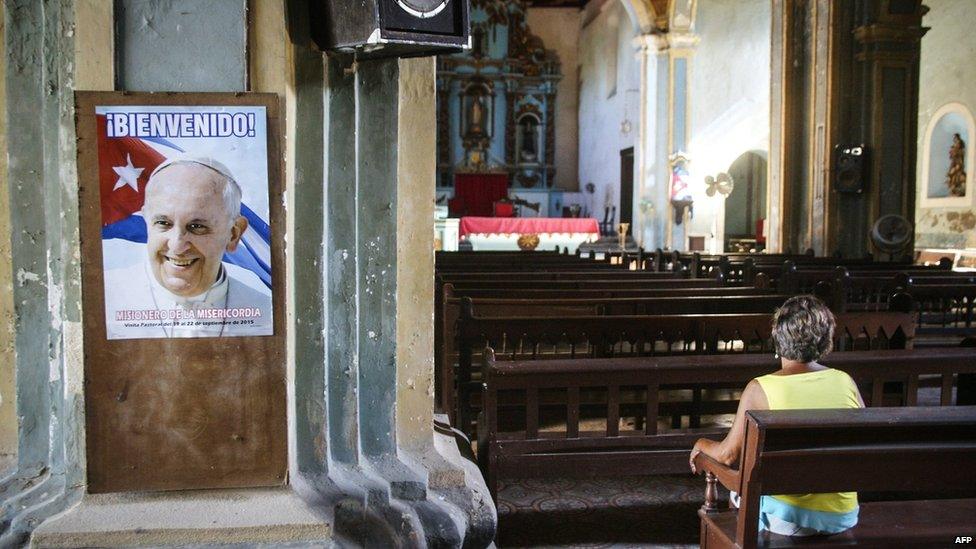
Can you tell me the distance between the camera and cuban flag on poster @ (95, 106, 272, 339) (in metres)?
2.14

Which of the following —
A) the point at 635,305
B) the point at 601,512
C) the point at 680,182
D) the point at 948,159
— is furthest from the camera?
the point at 680,182

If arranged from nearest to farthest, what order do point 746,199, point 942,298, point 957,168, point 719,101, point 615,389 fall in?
point 615,389, point 942,298, point 957,168, point 719,101, point 746,199

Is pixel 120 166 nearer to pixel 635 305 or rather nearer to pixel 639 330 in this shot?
pixel 639 330

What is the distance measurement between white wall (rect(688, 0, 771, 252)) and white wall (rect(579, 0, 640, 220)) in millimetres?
1457

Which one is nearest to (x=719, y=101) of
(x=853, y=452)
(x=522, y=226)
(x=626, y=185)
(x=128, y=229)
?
(x=626, y=185)

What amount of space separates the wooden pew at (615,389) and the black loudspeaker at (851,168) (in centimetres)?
792

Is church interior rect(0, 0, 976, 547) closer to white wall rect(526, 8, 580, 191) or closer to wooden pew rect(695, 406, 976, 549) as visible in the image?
wooden pew rect(695, 406, 976, 549)

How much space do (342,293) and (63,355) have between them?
817 mm

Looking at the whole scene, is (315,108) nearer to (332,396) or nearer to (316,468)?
(332,396)

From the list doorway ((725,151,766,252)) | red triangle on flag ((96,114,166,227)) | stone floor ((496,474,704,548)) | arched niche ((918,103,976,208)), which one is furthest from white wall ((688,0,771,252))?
red triangle on flag ((96,114,166,227))

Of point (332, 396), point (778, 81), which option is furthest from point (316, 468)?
point (778, 81)

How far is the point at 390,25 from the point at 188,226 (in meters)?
0.81

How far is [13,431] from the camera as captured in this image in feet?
7.70

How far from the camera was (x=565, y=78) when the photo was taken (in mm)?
22672
